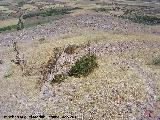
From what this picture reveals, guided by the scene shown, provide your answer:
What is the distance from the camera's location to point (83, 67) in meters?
46.8

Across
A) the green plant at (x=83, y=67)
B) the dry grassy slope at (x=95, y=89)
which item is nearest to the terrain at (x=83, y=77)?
the dry grassy slope at (x=95, y=89)

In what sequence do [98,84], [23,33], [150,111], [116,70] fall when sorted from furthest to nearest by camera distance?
[23,33] < [116,70] < [98,84] < [150,111]

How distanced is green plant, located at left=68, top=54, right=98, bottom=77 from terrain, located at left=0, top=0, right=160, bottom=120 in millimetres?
457

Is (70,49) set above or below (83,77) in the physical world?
above

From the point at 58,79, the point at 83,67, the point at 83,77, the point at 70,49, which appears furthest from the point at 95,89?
the point at 70,49

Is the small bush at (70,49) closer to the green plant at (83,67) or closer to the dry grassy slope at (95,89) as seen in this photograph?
the dry grassy slope at (95,89)

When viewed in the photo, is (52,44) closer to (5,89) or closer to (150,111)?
(5,89)

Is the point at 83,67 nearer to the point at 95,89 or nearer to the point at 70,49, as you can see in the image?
the point at 95,89

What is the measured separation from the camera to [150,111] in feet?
128

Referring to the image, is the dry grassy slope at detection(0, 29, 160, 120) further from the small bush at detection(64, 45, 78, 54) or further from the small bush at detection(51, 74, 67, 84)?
the small bush at detection(64, 45, 78, 54)

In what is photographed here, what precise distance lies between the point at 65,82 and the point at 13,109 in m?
6.97

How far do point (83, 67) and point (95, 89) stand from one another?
17.1ft

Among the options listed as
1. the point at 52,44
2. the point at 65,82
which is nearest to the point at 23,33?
the point at 52,44

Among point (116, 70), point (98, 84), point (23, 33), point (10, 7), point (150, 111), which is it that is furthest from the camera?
point (10, 7)
